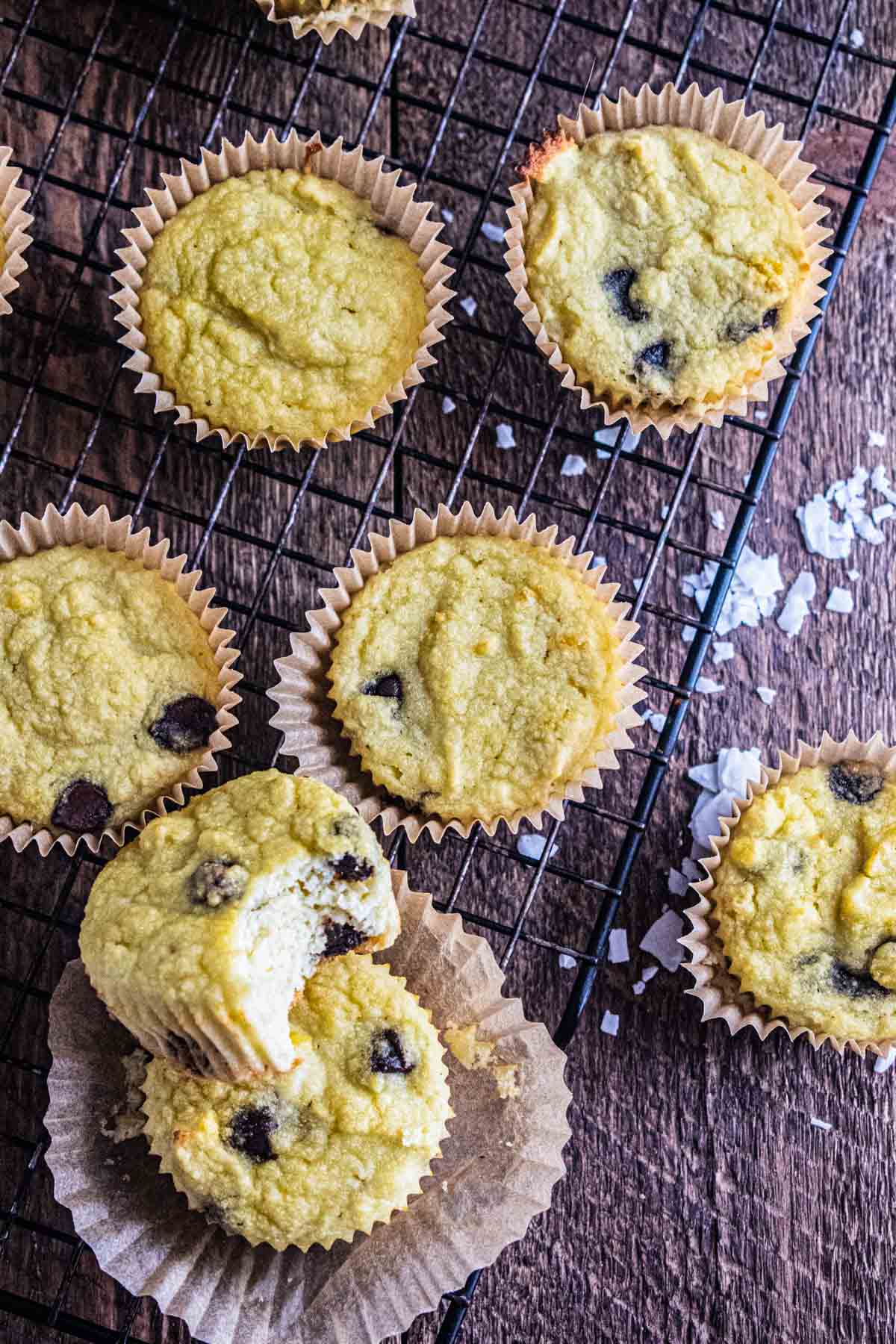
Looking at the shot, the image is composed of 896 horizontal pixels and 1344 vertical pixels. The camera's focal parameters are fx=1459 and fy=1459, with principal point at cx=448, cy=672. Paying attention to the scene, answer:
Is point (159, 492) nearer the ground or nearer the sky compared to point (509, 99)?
nearer the ground

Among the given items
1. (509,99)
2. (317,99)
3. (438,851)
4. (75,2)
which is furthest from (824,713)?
(75,2)

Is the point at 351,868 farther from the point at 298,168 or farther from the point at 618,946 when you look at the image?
the point at 298,168

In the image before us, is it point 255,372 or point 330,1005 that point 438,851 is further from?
point 255,372

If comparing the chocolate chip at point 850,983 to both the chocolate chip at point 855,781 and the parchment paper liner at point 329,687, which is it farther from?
the parchment paper liner at point 329,687

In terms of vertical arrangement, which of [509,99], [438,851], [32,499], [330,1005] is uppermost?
[509,99]

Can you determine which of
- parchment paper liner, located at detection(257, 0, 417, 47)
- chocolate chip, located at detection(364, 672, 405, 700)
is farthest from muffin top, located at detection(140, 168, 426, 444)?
chocolate chip, located at detection(364, 672, 405, 700)

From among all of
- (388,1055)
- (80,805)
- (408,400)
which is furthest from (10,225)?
(388,1055)

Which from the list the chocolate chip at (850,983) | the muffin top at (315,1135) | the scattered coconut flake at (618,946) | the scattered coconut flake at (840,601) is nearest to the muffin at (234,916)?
the muffin top at (315,1135)
